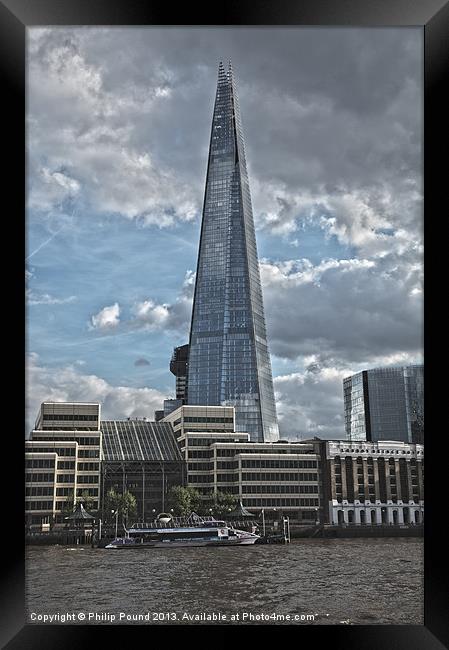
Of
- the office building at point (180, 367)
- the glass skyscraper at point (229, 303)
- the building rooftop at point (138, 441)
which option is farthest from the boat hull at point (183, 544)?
the office building at point (180, 367)

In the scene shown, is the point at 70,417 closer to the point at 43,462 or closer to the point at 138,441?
the point at 43,462

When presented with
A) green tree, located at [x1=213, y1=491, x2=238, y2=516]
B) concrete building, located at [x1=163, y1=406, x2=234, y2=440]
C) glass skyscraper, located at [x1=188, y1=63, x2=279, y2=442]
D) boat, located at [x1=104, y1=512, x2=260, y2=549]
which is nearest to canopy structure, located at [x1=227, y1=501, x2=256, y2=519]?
green tree, located at [x1=213, y1=491, x2=238, y2=516]

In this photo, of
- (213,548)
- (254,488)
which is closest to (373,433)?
(254,488)

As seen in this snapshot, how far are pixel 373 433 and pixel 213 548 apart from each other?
5.07 meters

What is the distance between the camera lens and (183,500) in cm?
1625

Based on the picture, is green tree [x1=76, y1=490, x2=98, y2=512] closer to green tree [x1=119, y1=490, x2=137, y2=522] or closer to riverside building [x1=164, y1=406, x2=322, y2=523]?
green tree [x1=119, y1=490, x2=137, y2=522]

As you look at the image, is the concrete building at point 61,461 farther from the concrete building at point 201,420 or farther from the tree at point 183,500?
the concrete building at point 201,420

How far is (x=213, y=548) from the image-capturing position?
49.4 ft

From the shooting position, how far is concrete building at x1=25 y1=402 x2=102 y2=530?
1562 cm

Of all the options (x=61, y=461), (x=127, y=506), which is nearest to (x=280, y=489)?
(x=127, y=506)
